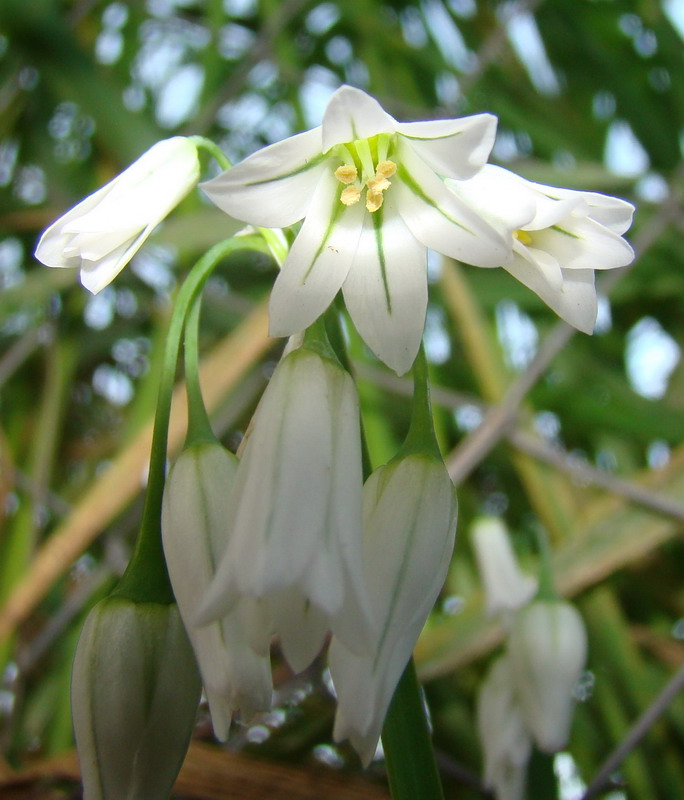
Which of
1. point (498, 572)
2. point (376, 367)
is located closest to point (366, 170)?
point (498, 572)

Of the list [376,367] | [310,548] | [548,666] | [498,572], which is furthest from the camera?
[376,367]

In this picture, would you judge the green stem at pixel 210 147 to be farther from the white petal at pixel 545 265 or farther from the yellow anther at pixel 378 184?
the white petal at pixel 545 265

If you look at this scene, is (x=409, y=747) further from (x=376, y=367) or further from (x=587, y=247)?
(x=376, y=367)

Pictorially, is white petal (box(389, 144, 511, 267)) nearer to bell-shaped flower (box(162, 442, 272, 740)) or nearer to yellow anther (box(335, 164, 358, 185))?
yellow anther (box(335, 164, 358, 185))

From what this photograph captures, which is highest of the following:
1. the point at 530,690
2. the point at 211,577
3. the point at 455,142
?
the point at 455,142

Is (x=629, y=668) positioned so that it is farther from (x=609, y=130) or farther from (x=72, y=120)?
(x=72, y=120)

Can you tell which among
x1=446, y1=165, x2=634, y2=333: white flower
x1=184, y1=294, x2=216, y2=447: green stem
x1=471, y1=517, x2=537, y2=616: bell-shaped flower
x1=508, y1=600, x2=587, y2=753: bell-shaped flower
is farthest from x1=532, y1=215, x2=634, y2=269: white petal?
x1=471, y1=517, x2=537, y2=616: bell-shaped flower

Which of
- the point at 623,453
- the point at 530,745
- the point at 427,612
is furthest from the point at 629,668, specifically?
the point at 427,612
